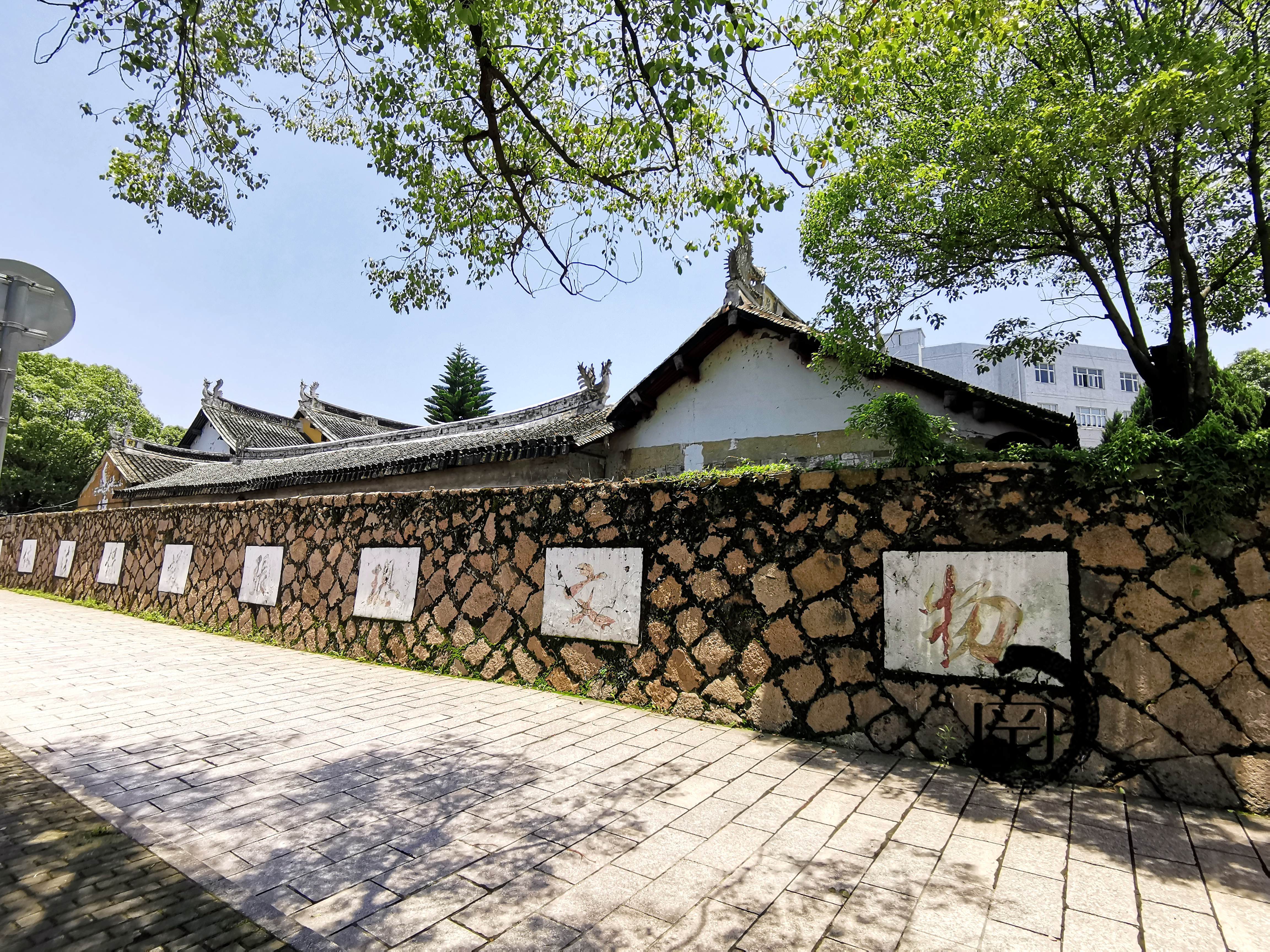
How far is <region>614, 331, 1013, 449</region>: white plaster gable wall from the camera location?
8.93m

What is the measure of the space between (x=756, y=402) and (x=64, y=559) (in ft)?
55.5

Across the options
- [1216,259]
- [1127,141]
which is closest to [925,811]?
[1127,141]

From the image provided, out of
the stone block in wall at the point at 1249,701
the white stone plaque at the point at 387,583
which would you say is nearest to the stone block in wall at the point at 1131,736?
the stone block in wall at the point at 1249,701

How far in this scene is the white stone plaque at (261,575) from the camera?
9898 millimetres

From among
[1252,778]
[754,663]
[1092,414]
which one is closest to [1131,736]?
[1252,778]

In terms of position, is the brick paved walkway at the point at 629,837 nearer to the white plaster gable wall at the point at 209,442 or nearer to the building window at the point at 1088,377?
→ the white plaster gable wall at the point at 209,442

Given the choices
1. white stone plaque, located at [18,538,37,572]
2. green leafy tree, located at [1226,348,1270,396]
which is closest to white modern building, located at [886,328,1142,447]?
green leafy tree, located at [1226,348,1270,396]

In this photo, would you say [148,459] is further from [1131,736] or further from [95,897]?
[1131,736]

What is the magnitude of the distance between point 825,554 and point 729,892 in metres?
2.78

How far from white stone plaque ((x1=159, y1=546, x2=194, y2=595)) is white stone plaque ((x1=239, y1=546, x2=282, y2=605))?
2121 millimetres

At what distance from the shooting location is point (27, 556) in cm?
1783

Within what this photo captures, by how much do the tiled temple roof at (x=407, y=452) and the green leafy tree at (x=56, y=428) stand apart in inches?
445

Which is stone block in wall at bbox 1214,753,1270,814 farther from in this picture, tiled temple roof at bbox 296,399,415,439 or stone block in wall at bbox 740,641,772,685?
tiled temple roof at bbox 296,399,415,439

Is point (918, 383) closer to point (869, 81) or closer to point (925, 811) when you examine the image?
point (869, 81)
